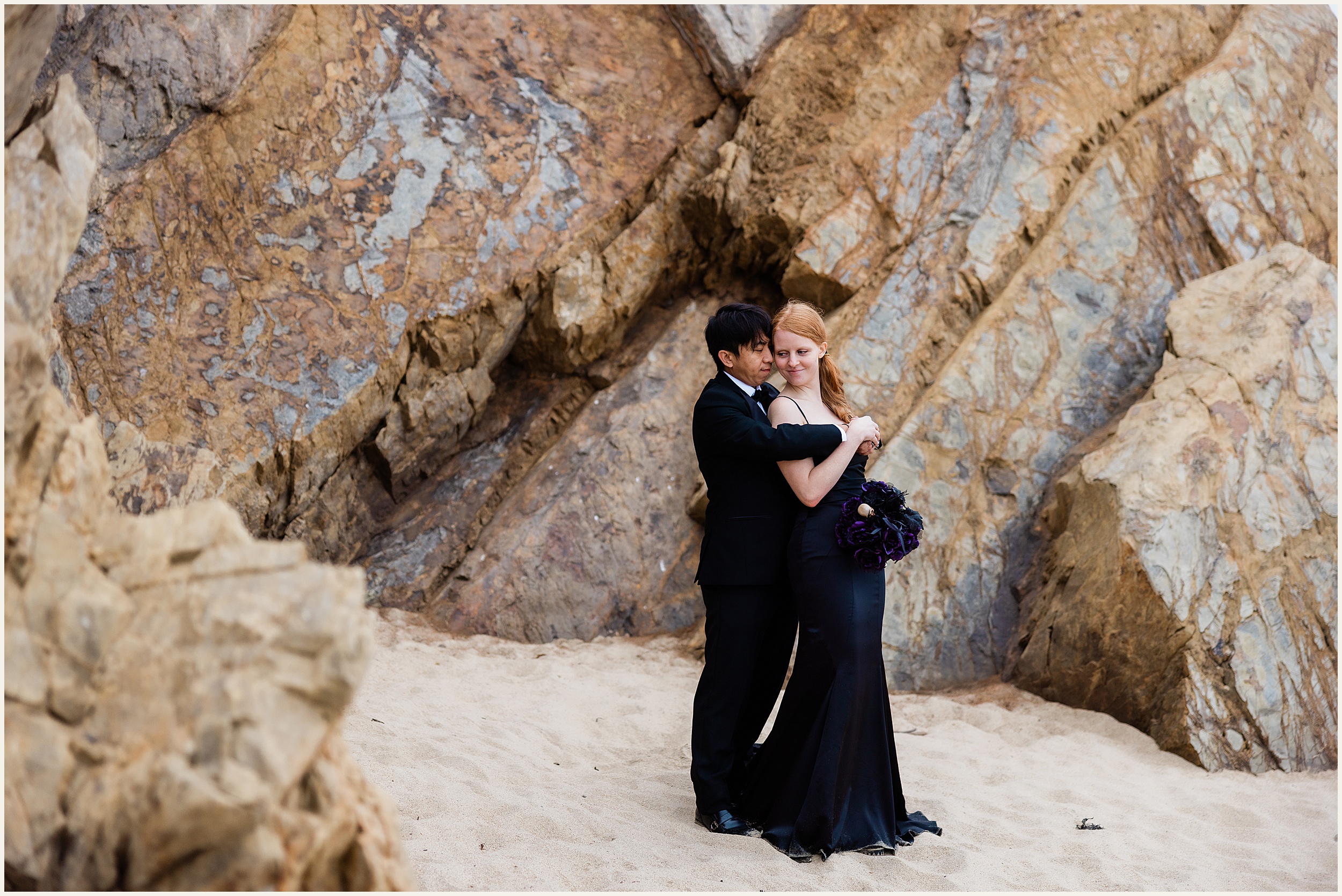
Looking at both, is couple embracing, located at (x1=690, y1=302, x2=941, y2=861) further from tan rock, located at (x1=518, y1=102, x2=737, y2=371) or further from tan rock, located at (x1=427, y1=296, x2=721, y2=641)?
tan rock, located at (x1=518, y1=102, x2=737, y2=371)

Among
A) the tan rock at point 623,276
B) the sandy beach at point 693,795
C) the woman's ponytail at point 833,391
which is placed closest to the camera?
the sandy beach at point 693,795

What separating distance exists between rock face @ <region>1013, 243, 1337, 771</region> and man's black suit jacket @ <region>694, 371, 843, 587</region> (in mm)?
2456

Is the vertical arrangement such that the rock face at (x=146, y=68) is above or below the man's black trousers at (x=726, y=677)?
above

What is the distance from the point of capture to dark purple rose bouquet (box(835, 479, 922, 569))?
11.7 feet

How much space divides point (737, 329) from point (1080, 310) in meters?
3.76

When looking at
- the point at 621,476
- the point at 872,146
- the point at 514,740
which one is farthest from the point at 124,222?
the point at 872,146

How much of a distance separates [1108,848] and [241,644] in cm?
326

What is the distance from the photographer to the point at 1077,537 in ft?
18.3

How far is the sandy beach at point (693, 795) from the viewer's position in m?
3.34

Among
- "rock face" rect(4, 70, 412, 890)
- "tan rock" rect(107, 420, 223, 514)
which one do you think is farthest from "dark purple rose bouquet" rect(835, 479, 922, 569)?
"tan rock" rect(107, 420, 223, 514)

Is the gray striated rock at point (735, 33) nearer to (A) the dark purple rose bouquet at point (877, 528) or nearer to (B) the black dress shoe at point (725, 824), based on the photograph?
(A) the dark purple rose bouquet at point (877, 528)

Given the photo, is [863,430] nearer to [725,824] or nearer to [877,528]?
[877,528]

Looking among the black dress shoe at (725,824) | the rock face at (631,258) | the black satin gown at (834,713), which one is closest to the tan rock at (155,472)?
the rock face at (631,258)

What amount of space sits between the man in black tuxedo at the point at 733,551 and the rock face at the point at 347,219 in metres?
3.72
